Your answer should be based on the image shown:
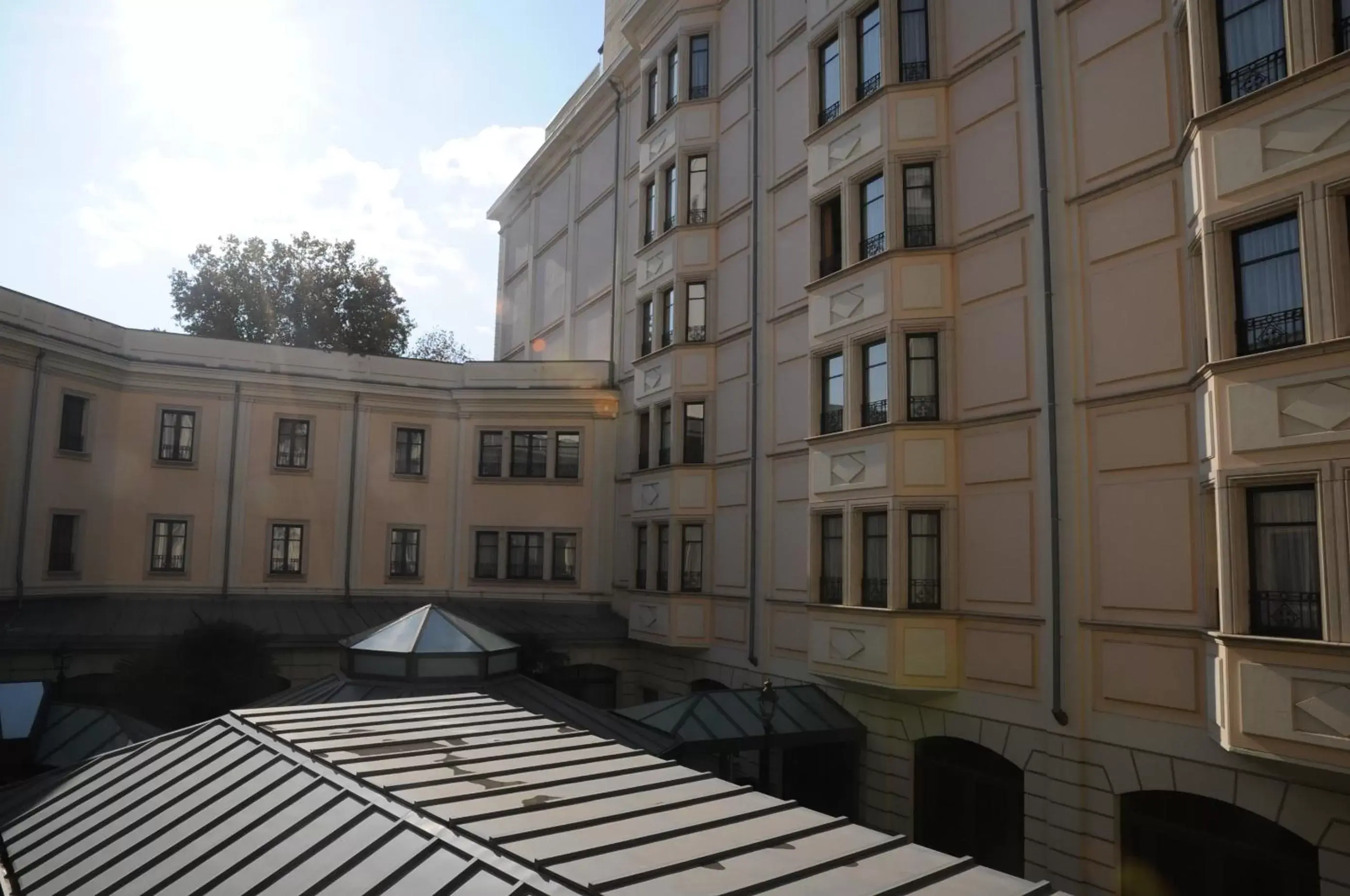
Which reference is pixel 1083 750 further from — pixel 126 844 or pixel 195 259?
pixel 195 259

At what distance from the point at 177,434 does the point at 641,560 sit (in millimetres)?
13589

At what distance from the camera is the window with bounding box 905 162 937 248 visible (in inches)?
693

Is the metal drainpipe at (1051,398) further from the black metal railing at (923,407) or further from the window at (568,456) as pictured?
the window at (568,456)

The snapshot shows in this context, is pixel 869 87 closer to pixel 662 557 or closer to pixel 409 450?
pixel 662 557

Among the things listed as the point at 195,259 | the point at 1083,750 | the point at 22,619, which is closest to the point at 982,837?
the point at 1083,750

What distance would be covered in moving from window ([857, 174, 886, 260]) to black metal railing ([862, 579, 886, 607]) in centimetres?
580

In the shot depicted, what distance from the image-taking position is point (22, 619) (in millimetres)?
23469

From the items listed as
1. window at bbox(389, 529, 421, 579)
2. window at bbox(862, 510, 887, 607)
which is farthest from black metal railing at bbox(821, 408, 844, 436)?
window at bbox(389, 529, 421, 579)

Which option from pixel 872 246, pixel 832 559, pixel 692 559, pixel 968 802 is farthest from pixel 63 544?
pixel 968 802

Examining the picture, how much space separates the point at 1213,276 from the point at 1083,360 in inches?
108

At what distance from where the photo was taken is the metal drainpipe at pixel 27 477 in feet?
79.4

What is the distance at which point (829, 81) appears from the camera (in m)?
20.0

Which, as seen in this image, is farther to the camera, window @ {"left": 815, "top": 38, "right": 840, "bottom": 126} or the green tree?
the green tree

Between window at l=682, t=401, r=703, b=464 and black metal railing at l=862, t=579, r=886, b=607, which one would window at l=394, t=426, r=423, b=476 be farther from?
black metal railing at l=862, t=579, r=886, b=607
